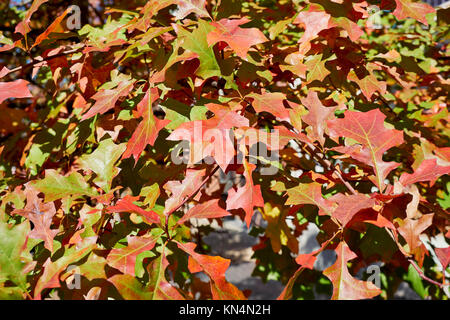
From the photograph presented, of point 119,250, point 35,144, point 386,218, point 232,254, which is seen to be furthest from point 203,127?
point 232,254

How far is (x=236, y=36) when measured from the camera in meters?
0.92

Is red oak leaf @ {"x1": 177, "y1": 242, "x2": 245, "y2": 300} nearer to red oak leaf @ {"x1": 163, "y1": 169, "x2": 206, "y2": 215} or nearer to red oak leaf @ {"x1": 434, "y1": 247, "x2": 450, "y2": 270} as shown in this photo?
red oak leaf @ {"x1": 163, "y1": 169, "x2": 206, "y2": 215}

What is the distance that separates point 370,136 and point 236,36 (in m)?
0.42

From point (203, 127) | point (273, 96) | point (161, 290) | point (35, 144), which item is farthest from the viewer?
point (35, 144)

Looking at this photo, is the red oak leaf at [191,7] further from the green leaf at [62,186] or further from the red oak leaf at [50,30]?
the green leaf at [62,186]

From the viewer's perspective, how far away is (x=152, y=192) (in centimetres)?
99

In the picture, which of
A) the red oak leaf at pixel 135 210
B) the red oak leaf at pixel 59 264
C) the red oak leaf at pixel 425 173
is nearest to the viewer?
the red oak leaf at pixel 59 264

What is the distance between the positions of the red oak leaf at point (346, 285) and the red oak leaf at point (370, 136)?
254 mm

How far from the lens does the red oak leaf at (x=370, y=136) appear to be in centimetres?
93

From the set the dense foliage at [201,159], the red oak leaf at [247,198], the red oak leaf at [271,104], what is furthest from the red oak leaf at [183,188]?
the red oak leaf at [271,104]

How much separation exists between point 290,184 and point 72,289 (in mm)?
604

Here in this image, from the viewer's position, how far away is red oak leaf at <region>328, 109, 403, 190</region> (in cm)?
93

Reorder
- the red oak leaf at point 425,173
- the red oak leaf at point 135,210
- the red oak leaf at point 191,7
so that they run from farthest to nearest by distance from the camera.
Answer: the red oak leaf at point 191,7 → the red oak leaf at point 425,173 → the red oak leaf at point 135,210
